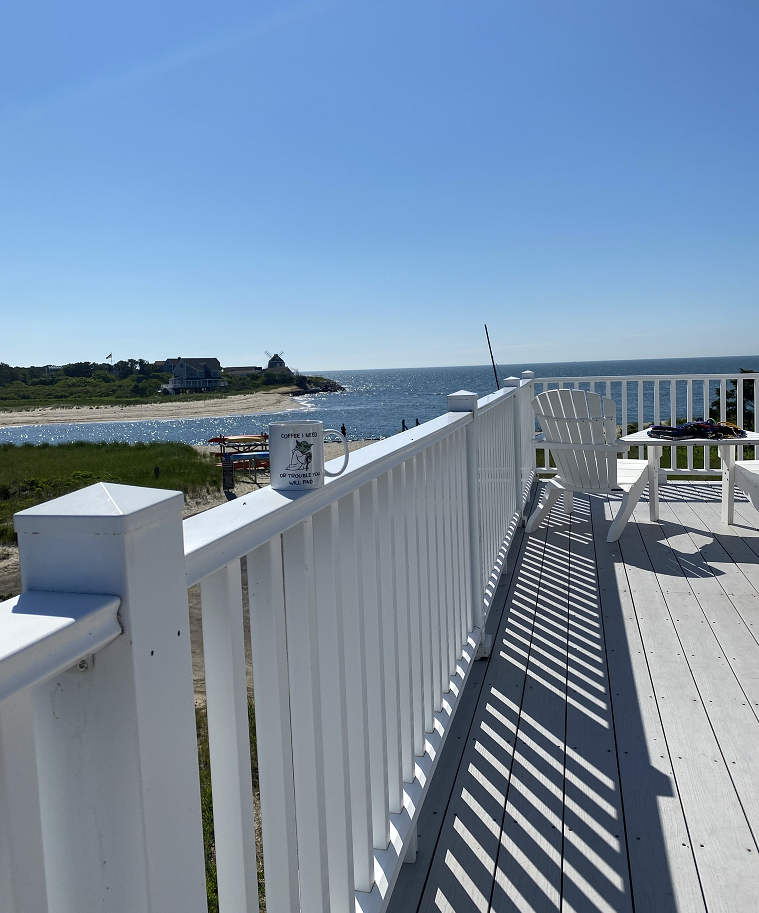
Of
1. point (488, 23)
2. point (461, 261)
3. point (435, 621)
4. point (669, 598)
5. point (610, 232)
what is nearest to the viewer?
point (435, 621)

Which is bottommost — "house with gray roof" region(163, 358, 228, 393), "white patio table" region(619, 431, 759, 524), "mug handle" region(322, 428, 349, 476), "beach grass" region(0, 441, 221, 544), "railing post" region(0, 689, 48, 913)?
"beach grass" region(0, 441, 221, 544)

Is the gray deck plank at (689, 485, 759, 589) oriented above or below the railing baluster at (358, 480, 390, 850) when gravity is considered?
below

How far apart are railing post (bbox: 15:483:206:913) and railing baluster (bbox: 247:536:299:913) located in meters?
0.33

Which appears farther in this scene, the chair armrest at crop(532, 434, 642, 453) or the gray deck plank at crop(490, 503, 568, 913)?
the chair armrest at crop(532, 434, 642, 453)

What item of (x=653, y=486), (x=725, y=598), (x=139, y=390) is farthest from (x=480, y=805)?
(x=139, y=390)

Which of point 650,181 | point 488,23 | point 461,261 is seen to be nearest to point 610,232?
point 650,181

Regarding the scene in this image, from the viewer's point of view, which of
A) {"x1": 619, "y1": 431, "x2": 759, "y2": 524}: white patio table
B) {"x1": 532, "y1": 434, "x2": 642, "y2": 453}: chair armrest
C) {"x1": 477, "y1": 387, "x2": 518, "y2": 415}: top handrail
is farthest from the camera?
{"x1": 619, "y1": 431, "x2": 759, "y2": 524}: white patio table

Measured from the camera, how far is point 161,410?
177ft

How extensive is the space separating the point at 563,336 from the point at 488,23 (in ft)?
155

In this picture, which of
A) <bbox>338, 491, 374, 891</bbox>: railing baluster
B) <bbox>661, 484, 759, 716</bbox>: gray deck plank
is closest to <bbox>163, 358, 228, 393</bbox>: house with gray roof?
<bbox>661, 484, 759, 716</bbox>: gray deck plank

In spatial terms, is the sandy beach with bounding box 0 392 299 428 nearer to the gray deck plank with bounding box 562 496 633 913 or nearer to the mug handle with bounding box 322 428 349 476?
the gray deck plank with bounding box 562 496 633 913

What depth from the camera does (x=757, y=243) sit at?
2016 cm

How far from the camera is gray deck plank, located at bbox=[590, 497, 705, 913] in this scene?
1609 mm

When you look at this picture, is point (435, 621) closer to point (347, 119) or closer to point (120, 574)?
point (120, 574)
